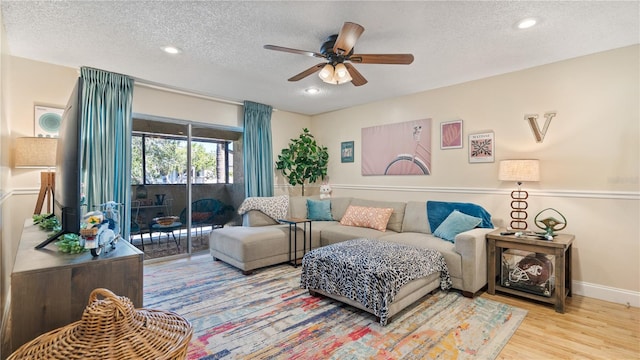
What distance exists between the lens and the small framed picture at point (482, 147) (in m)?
3.52

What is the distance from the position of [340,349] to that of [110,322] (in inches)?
56.4

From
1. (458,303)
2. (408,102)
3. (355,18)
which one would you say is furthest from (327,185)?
(355,18)

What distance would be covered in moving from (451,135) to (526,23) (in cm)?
172

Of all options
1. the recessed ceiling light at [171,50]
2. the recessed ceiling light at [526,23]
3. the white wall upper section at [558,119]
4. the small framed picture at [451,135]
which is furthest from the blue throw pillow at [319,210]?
the recessed ceiling light at [526,23]

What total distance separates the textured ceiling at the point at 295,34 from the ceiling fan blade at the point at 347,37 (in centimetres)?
19

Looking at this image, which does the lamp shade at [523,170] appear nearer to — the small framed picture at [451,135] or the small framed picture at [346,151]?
the small framed picture at [451,135]

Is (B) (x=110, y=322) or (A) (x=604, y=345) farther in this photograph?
(A) (x=604, y=345)

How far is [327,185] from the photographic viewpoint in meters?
5.49

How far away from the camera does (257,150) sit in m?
4.92

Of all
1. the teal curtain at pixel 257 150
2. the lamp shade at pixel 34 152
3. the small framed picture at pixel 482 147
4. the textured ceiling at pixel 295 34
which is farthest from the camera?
the teal curtain at pixel 257 150

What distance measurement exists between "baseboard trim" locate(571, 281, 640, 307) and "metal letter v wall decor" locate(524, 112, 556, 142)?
61.0 inches

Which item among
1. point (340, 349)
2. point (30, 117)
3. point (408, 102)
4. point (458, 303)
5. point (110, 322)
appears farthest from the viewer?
point (408, 102)

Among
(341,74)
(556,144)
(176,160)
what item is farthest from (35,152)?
(556,144)

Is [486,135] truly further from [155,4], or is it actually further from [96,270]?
[96,270]
